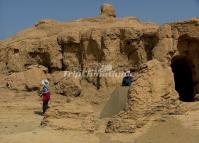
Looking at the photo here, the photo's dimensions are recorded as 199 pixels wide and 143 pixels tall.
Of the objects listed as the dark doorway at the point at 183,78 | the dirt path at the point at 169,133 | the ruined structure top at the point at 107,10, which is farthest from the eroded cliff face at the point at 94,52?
the dirt path at the point at 169,133

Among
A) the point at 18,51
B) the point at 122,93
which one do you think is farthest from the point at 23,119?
the point at 18,51

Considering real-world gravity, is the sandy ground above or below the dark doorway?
below

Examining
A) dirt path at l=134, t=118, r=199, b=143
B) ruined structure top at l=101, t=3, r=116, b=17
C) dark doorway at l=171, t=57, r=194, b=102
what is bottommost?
dirt path at l=134, t=118, r=199, b=143

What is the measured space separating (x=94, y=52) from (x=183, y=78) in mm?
5976

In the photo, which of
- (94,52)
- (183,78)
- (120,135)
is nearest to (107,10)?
(94,52)

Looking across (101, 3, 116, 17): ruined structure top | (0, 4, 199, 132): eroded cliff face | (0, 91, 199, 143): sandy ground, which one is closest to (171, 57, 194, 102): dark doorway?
(0, 4, 199, 132): eroded cliff face

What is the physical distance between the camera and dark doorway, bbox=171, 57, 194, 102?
29984 mm

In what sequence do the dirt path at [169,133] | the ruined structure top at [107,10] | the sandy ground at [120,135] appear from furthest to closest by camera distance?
1. the ruined structure top at [107,10]
2. the dirt path at [169,133]
3. the sandy ground at [120,135]

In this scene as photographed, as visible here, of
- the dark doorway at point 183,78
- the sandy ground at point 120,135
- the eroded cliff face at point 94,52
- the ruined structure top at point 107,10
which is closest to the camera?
the sandy ground at point 120,135

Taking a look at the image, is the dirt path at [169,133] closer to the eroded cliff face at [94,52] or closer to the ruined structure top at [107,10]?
the eroded cliff face at [94,52]

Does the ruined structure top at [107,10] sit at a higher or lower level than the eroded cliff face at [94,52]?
higher

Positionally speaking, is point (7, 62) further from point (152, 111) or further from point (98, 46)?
point (152, 111)

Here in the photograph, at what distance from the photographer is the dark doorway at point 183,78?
29984mm

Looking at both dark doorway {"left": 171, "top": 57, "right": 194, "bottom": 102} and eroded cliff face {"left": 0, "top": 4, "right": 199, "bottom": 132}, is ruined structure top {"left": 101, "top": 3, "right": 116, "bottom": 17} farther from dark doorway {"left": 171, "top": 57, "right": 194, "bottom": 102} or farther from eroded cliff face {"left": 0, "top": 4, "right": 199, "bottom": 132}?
dark doorway {"left": 171, "top": 57, "right": 194, "bottom": 102}
